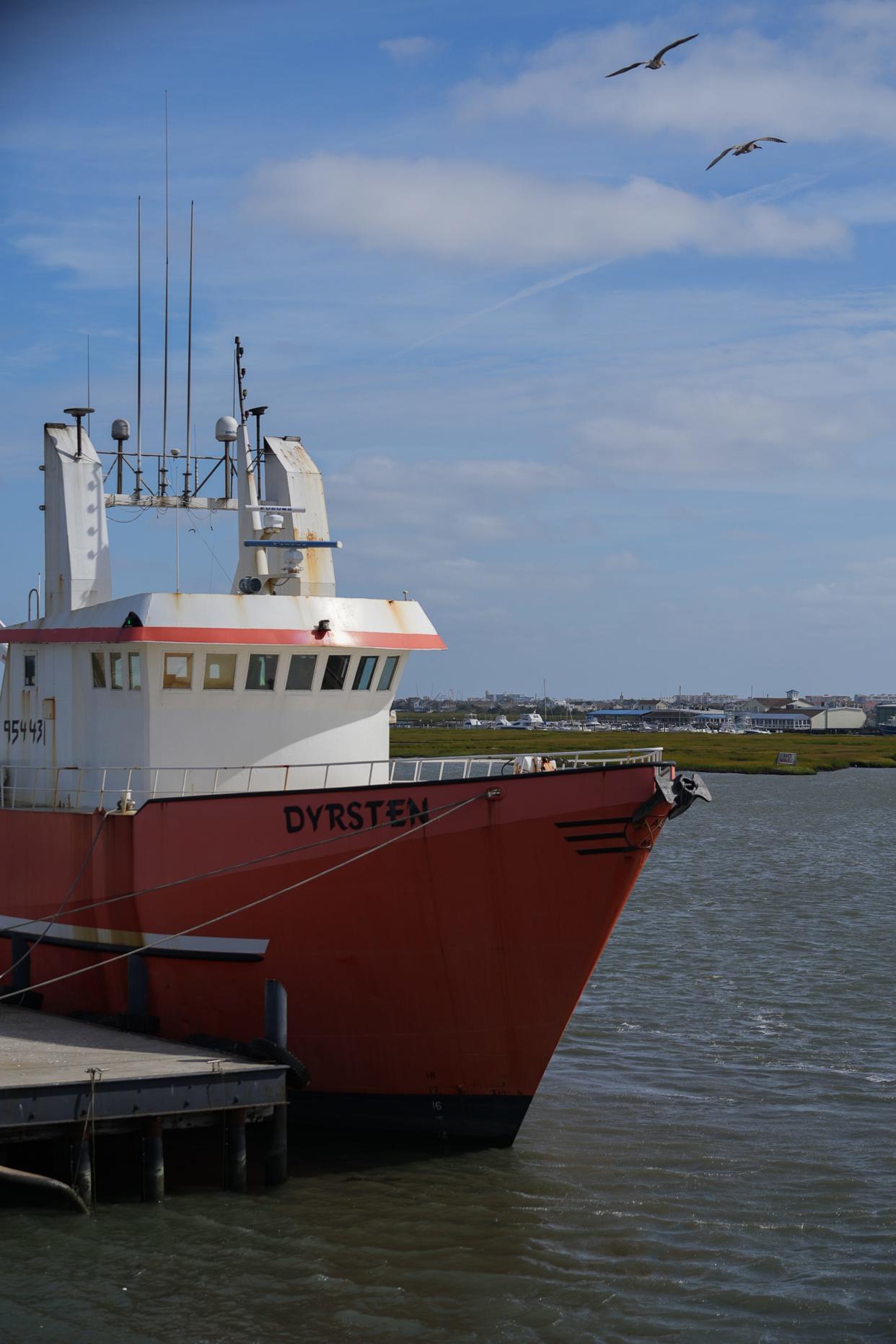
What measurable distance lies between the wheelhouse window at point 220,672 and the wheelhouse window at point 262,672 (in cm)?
19

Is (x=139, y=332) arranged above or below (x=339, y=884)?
above

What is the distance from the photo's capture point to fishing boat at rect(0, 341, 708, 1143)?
46.3ft

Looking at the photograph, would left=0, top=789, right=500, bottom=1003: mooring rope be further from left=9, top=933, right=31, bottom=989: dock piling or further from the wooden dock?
left=9, top=933, right=31, bottom=989: dock piling

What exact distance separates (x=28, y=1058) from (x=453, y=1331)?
5.28 m

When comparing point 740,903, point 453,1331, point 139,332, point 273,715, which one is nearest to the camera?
point 453,1331

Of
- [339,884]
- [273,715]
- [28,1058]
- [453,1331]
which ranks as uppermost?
[273,715]

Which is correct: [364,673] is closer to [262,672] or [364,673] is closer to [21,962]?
[262,672]

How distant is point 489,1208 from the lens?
13.7 m

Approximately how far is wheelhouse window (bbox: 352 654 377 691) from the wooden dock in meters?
4.98

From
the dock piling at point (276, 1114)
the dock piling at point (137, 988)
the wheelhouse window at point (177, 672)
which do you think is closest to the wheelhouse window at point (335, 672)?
the wheelhouse window at point (177, 672)

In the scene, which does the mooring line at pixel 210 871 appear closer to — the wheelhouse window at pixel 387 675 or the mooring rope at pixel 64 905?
the mooring rope at pixel 64 905

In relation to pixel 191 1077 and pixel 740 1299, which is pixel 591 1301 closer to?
pixel 740 1299

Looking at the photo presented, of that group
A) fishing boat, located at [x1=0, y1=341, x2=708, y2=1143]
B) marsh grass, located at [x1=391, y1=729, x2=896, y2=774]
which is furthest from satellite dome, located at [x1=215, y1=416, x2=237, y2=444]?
marsh grass, located at [x1=391, y1=729, x2=896, y2=774]

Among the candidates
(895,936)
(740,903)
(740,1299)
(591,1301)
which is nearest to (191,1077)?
(591,1301)
